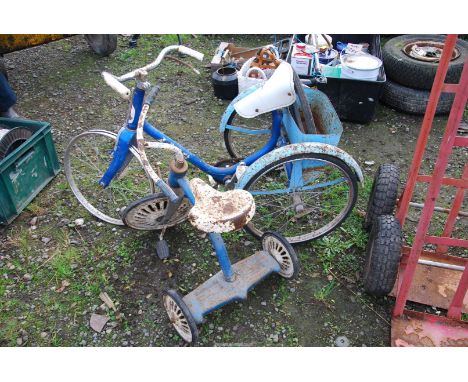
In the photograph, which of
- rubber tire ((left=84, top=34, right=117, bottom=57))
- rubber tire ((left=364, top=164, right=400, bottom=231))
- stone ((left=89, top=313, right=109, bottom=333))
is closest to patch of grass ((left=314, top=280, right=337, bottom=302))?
rubber tire ((left=364, top=164, right=400, bottom=231))

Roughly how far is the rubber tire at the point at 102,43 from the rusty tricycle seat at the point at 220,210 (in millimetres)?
3876

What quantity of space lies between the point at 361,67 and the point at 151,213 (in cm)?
260

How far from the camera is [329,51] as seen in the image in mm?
4617

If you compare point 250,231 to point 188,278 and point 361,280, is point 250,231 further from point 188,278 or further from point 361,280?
point 361,280

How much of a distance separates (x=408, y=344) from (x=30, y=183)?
3.16m

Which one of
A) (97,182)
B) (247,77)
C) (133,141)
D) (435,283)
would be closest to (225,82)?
(247,77)

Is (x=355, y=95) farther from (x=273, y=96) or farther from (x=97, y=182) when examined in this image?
(x=97, y=182)

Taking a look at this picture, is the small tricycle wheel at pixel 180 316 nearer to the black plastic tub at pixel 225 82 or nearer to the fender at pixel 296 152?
the fender at pixel 296 152

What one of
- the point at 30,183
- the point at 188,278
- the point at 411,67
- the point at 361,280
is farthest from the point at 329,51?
the point at 30,183

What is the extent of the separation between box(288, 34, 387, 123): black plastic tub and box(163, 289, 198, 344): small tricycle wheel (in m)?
2.81

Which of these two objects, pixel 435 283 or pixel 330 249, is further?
pixel 330 249

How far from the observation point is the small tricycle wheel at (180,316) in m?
2.53

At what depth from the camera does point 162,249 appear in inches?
127

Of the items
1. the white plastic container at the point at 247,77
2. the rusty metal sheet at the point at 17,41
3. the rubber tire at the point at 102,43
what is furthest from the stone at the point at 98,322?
the rubber tire at the point at 102,43
